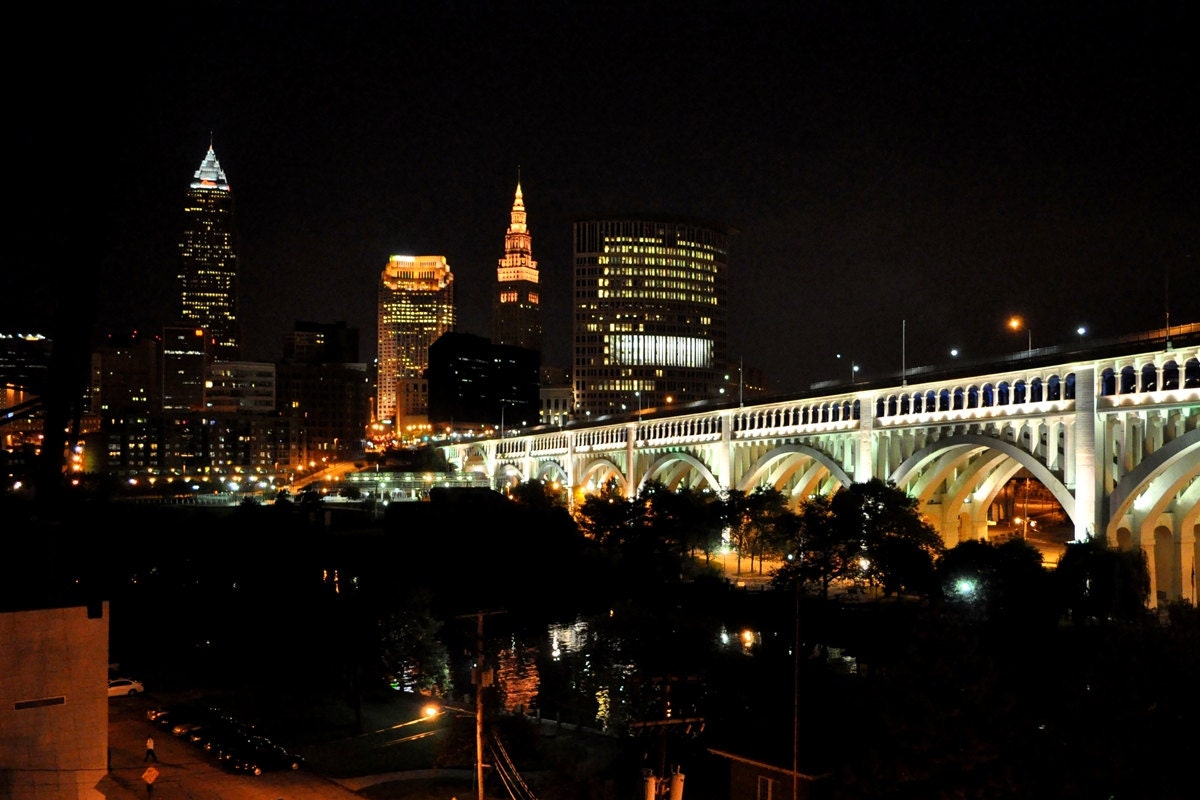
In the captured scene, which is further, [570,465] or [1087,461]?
[570,465]

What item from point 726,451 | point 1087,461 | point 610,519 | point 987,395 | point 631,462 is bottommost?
point 610,519

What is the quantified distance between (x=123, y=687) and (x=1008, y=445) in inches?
1675

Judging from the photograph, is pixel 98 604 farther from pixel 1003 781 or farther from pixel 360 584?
pixel 360 584

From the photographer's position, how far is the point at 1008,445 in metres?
53.9

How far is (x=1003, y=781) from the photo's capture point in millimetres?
22344

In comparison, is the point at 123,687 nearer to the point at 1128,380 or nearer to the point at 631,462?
the point at 1128,380

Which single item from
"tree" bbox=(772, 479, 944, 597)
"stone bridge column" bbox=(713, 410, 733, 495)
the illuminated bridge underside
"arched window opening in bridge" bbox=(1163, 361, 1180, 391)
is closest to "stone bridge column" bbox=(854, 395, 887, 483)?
the illuminated bridge underside

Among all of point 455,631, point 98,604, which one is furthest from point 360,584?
point 98,604

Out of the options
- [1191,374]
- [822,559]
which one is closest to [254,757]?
[822,559]

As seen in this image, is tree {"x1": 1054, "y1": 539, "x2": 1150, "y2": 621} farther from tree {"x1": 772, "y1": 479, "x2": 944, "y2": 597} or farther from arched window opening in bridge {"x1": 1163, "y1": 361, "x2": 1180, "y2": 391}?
tree {"x1": 772, "y1": 479, "x2": 944, "y2": 597}

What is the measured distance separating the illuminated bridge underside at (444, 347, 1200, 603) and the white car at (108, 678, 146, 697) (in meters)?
41.4

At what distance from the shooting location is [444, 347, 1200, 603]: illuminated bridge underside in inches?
Result: 1833

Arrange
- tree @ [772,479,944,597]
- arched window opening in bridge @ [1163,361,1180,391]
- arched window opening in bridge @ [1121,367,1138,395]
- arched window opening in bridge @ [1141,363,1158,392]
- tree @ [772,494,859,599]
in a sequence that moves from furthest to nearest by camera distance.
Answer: tree @ [772,494,859,599] < tree @ [772,479,944,597] < arched window opening in bridge @ [1121,367,1138,395] < arched window opening in bridge @ [1141,363,1158,392] < arched window opening in bridge @ [1163,361,1180,391]

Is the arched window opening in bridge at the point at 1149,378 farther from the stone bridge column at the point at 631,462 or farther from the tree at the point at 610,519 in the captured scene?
the stone bridge column at the point at 631,462
